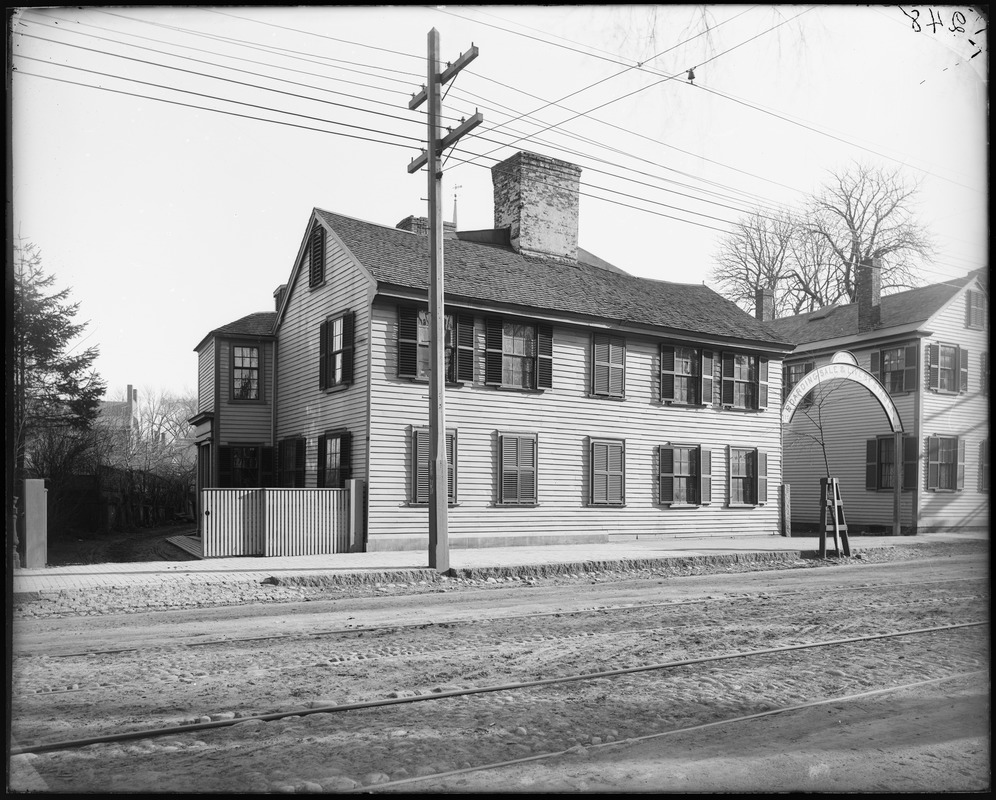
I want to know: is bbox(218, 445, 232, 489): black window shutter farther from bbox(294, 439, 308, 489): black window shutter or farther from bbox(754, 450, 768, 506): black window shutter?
bbox(754, 450, 768, 506): black window shutter

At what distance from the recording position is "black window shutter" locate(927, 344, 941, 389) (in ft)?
92.2

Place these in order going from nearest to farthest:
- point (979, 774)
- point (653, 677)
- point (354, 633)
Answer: point (979, 774) → point (653, 677) → point (354, 633)

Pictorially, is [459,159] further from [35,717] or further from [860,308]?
[860,308]

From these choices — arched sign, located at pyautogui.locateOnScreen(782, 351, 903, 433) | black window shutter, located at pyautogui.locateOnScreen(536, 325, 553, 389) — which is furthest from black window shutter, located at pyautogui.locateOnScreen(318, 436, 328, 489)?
arched sign, located at pyautogui.locateOnScreen(782, 351, 903, 433)

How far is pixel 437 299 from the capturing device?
14672 millimetres

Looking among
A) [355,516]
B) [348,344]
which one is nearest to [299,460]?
[348,344]

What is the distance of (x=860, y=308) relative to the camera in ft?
98.8

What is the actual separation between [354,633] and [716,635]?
3.68 metres

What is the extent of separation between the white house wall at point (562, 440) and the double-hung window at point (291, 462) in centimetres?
432

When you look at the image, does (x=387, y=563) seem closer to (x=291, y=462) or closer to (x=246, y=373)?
(x=291, y=462)

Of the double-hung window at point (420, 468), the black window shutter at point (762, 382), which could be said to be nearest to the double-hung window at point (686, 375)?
the black window shutter at point (762, 382)

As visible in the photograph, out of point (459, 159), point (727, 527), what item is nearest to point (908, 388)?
point (727, 527)

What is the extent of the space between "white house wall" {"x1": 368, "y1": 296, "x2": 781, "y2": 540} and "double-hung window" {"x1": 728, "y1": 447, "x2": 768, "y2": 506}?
26 centimetres

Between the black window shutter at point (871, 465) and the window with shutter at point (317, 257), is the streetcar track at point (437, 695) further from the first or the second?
the black window shutter at point (871, 465)
